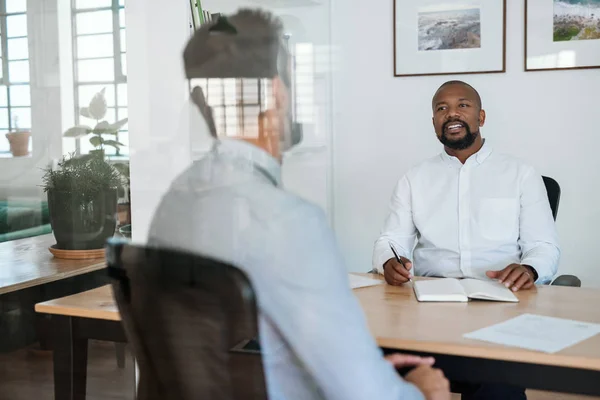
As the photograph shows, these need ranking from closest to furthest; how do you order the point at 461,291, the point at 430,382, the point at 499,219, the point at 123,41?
the point at 430,382 → the point at 123,41 → the point at 461,291 → the point at 499,219

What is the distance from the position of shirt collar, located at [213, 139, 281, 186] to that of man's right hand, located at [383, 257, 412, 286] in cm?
95

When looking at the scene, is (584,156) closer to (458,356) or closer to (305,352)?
(458,356)

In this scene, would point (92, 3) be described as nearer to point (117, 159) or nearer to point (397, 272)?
point (117, 159)

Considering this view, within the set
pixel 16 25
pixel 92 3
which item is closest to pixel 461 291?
pixel 92 3

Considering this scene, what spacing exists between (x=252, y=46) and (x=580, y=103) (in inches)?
95.8

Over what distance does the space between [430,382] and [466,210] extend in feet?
4.50

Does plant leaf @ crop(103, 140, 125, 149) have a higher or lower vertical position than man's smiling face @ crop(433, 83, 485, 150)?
lower

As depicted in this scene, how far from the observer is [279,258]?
35.8 inches

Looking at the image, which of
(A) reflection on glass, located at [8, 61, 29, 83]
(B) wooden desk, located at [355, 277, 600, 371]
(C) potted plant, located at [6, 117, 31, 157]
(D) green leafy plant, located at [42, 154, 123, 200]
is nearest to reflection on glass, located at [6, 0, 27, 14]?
(A) reflection on glass, located at [8, 61, 29, 83]

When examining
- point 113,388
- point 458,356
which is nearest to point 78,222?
point 113,388

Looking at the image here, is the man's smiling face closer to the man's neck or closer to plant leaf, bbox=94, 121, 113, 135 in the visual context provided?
the man's neck

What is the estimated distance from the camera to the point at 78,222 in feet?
4.19

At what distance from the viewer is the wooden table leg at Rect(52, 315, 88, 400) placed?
1268 mm

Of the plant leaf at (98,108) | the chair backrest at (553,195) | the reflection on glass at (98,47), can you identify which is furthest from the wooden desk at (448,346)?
the chair backrest at (553,195)
